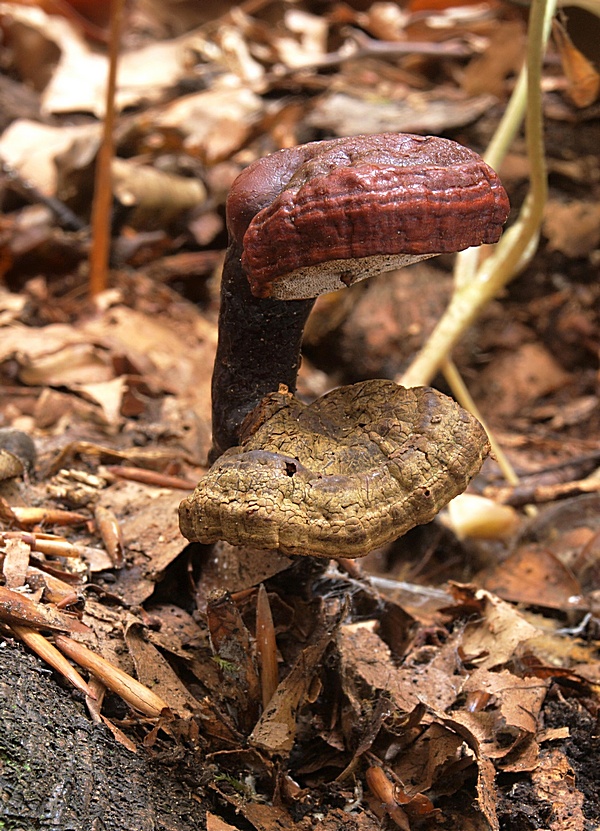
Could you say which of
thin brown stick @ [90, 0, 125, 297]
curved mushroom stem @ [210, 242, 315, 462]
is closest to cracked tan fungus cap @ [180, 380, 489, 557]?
curved mushroom stem @ [210, 242, 315, 462]

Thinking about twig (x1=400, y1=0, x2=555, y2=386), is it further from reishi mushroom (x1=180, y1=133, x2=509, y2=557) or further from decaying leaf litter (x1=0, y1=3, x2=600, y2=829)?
reishi mushroom (x1=180, y1=133, x2=509, y2=557)

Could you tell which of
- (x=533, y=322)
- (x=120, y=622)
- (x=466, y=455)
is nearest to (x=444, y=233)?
(x=466, y=455)

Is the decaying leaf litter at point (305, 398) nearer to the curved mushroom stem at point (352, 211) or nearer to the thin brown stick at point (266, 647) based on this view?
the thin brown stick at point (266, 647)

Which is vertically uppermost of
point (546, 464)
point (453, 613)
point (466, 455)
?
point (466, 455)

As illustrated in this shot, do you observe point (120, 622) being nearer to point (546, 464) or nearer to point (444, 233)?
point (444, 233)

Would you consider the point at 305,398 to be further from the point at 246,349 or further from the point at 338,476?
the point at 338,476
